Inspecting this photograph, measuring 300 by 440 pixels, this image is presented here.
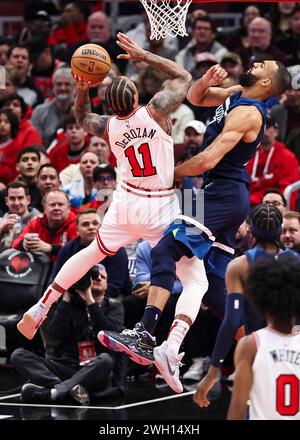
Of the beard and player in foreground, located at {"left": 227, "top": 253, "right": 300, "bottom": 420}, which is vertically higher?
the beard

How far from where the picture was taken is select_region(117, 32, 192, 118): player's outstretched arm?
8.57 m

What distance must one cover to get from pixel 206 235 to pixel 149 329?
0.84m

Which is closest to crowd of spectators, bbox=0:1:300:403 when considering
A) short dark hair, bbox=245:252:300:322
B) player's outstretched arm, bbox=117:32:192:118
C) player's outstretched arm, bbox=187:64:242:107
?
player's outstretched arm, bbox=187:64:242:107

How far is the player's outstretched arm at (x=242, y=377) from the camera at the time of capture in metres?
5.96

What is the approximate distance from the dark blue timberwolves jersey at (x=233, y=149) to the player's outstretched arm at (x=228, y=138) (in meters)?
0.07

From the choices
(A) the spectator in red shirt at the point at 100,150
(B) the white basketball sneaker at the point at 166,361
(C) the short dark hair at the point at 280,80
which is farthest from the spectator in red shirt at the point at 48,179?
(B) the white basketball sneaker at the point at 166,361

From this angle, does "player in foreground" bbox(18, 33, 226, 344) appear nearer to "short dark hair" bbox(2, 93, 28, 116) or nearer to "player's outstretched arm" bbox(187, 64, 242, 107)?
"player's outstretched arm" bbox(187, 64, 242, 107)

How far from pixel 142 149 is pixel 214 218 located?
0.77 meters

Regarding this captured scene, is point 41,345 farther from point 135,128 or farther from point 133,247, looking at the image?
point 135,128

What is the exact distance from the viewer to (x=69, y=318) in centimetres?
1091

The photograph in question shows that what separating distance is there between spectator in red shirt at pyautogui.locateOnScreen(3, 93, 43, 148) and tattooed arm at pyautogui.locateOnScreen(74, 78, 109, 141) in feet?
18.8

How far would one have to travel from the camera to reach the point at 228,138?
8.35m

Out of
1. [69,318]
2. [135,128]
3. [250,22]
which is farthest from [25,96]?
[135,128]

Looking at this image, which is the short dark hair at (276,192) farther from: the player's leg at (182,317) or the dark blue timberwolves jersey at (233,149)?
the player's leg at (182,317)
